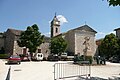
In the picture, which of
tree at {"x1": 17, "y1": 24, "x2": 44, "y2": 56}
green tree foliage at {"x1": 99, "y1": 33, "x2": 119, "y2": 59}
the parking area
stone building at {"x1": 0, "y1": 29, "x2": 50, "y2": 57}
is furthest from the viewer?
stone building at {"x1": 0, "y1": 29, "x2": 50, "y2": 57}

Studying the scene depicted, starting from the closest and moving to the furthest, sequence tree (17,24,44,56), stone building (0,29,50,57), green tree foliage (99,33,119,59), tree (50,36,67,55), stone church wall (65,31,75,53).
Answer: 1. tree (17,24,44,56)
2. tree (50,36,67,55)
3. green tree foliage (99,33,119,59)
4. stone building (0,29,50,57)
5. stone church wall (65,31,75,53)

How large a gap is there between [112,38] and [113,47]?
2529 mm

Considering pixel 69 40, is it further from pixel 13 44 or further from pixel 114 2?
pixel 114 2

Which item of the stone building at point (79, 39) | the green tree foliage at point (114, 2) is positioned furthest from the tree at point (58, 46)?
the green tree foliage at point (114, 2)

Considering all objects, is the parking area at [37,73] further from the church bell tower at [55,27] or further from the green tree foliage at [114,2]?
the church bell tower at [55,27]

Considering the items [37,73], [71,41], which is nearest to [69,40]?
[71,41]

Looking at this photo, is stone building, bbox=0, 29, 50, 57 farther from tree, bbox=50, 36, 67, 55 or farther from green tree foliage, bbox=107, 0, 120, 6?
green tree foliage, bbox=107, 0, 120, 6

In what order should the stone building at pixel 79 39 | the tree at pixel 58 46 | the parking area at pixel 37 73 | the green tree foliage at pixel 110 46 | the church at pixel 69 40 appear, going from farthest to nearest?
the stone building at pixel 79 39 → the church at pixel 69 40 → the green tree foliage at pixel 110 46 → the tree at pixel 58 46 → the parking area at pixel 37 73

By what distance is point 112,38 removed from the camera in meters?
44.8

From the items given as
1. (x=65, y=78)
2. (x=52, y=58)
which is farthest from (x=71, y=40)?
(x=65, y=78)

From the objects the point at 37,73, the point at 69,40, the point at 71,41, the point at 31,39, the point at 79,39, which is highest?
the point at 79,39

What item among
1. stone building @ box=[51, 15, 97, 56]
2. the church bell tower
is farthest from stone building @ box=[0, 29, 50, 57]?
the church bell tower

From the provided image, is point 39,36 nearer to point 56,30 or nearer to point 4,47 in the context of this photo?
point 4,47

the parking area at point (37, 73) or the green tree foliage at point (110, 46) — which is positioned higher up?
the green tree foliage at point (110, 46)
